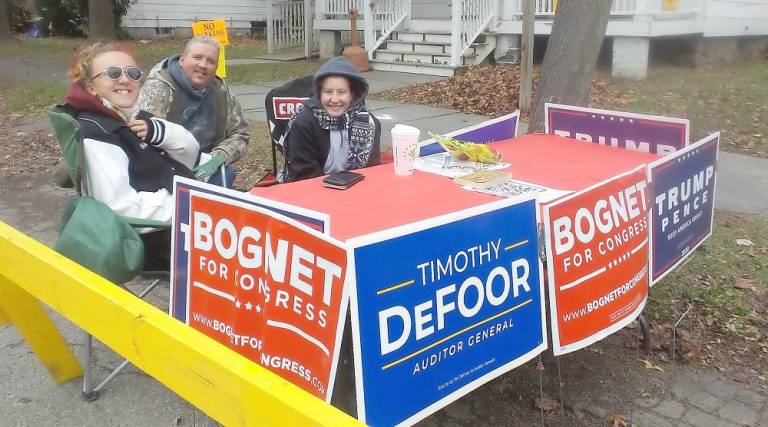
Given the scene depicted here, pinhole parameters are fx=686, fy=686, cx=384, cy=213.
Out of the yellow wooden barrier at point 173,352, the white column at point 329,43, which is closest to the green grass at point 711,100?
the yellow wooden barrier at point 173,352

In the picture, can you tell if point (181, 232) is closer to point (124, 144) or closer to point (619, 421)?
point (124, 144)

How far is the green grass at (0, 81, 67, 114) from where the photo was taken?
34.0 ft

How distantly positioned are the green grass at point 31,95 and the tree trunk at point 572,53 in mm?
7914

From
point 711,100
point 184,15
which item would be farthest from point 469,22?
point 184,15

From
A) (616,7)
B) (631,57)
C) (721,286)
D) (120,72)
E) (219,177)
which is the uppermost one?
(616,7)

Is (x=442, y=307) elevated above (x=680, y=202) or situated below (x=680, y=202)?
below

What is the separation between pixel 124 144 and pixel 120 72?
355mm

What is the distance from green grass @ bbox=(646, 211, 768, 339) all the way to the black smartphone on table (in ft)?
6.40

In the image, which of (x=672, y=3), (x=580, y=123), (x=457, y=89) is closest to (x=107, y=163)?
(x=580, y=123)

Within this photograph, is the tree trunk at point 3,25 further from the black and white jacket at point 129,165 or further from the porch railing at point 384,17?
the black and white jacket at point 129,165

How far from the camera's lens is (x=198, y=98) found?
421 cm

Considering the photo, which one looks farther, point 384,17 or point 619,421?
point 384,17

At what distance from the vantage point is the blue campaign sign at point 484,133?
3.76 metres

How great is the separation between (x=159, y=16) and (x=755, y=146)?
757 inches
